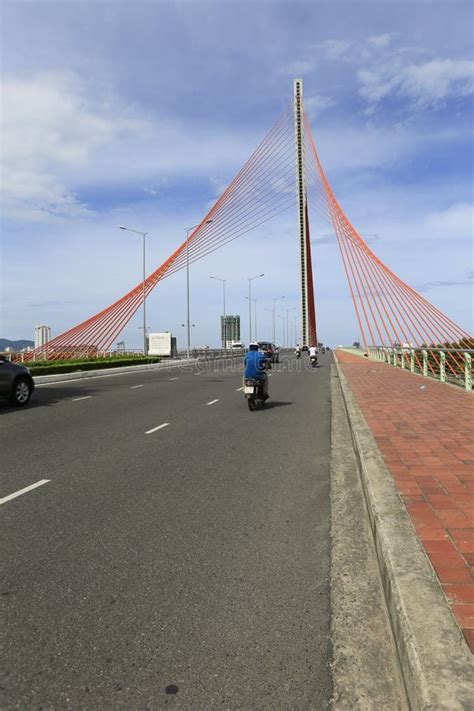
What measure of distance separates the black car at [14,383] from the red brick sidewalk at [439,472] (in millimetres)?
8334

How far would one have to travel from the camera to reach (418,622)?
2.71 meters

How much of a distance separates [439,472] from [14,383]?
11.1 metres

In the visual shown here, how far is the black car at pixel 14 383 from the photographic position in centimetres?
1355

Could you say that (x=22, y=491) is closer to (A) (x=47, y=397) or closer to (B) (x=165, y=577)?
(B) (x=165, y=577)

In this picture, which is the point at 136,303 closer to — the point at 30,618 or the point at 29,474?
the point at 29,474

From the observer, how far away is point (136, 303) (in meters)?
44.2

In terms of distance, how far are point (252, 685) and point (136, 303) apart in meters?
42.8

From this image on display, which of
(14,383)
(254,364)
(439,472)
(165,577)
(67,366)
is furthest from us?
(67,366)

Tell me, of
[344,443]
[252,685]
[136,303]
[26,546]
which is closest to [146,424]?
[344,443]

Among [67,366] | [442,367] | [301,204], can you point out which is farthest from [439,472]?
[301,204]

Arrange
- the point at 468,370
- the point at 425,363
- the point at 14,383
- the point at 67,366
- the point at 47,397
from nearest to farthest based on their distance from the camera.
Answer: the point at 468,370 < the point at 14,383 < the point at 47,397 < the point at 425,363 < the point at 67,366

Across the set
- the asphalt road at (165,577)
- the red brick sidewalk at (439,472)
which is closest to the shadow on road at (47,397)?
the asphalt road at (165,577)

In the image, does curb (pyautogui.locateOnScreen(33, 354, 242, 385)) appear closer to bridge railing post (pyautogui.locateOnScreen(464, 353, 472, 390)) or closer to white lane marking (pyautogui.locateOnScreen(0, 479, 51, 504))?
bridge railing post (pyautogui.locateOnScreen(464, 353, 472, 390))

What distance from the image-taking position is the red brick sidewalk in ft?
10.8
